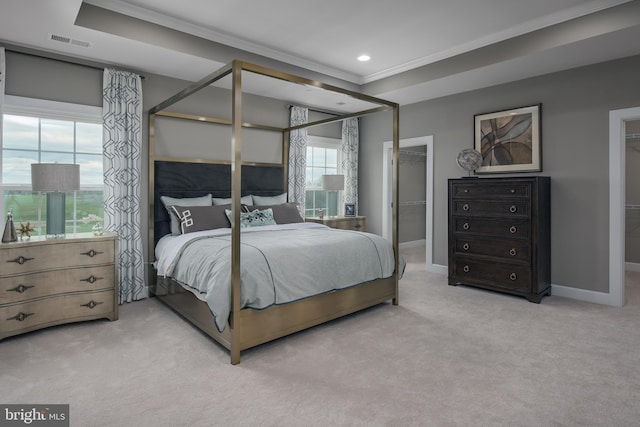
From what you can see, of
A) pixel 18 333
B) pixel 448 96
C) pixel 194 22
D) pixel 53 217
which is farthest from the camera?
pixel 448 96

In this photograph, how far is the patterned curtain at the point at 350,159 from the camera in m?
6.16

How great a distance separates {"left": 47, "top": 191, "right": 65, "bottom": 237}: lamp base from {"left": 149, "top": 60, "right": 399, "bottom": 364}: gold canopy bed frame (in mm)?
816

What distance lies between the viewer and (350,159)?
6.17m

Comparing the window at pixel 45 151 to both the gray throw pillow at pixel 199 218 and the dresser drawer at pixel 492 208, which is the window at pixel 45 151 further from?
the dresser drawer at pixel 492 208

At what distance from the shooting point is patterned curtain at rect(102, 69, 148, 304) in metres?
3.80

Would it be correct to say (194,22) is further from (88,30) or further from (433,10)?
(433,10)

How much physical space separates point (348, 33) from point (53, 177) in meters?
3.00

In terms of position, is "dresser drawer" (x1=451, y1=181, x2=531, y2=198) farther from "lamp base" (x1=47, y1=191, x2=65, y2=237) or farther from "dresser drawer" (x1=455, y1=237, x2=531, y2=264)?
"lamp base" (x1=47, y1=191, x2=65, y2=237)

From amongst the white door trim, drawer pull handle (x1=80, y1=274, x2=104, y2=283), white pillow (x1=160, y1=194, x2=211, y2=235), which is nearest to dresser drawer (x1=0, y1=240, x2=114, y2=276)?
drawer pull handle (x1=80, y1=274, x2=104, y2=283)

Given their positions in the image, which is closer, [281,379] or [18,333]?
[281,379]

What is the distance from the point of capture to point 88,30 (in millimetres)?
3051

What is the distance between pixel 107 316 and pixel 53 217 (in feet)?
4.01

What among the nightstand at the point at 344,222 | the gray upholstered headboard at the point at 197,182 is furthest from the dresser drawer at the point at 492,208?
the gray upholstered headboard at the point at 197,182

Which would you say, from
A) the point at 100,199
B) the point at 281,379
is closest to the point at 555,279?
the point at 281,379
